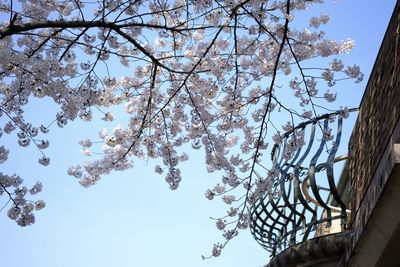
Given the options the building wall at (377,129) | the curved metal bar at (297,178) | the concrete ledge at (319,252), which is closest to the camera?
the building wall at (377,129)

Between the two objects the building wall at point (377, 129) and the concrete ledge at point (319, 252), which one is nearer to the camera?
the building wall at point (377, 129)

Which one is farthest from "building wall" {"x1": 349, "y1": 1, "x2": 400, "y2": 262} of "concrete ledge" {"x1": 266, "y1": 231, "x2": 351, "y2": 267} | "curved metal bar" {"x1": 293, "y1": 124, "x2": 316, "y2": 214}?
"curved metal bar" {"x1": 293, "y1": 124, "x2": 316, "y2": 214}

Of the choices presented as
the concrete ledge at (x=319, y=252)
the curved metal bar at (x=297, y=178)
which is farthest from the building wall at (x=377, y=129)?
the curved metal bar at (x=297, y=178)

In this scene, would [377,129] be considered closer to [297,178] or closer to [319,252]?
[319,252]

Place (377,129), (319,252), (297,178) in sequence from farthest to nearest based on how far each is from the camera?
(297,178), (319,252), (377,129)

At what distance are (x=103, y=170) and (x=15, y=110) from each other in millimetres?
1689

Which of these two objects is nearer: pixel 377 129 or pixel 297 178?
pixel 377 129

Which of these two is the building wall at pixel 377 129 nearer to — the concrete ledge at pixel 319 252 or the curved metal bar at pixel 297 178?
the concrete ledge at pixel 319 252

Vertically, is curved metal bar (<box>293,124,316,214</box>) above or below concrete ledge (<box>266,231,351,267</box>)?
above

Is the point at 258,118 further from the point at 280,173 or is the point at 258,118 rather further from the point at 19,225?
the point at 19,225

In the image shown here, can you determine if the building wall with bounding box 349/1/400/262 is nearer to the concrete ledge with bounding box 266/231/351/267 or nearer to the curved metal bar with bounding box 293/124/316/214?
the concrete ledge with bounding box 266/231/351/267

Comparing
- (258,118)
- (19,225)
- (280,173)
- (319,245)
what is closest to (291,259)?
(319,245)

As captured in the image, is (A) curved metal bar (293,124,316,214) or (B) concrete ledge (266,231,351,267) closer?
(B) concrete ledge (266,231,351,267)

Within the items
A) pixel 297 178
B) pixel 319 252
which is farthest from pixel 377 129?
pixel 297 178
